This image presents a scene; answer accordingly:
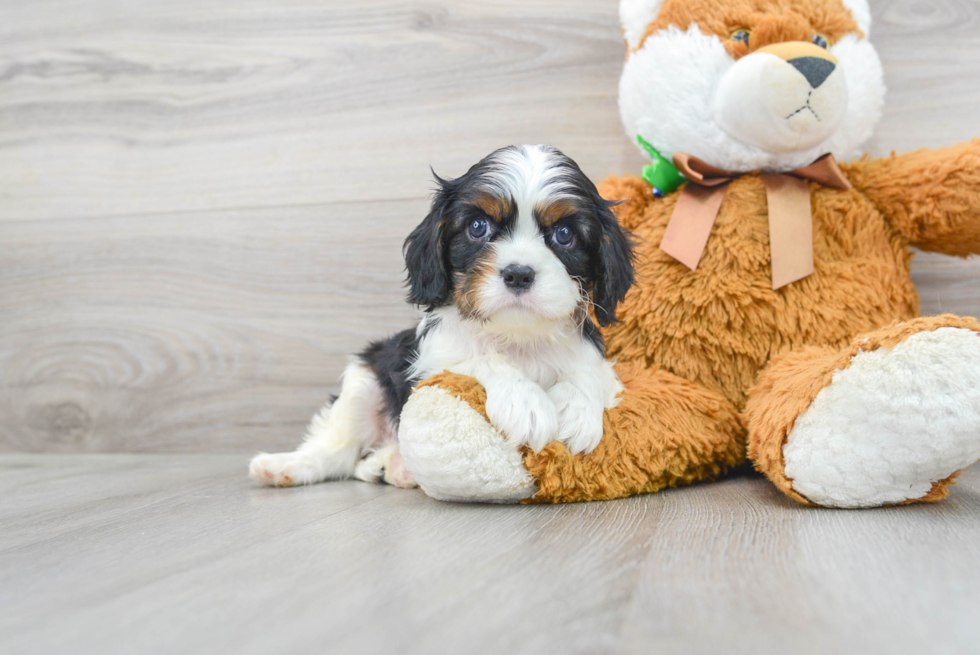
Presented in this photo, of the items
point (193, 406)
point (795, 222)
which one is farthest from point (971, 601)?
point (193, 406)

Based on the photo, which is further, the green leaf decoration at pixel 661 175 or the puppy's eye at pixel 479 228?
the green leaf decoration at pixel 661 175

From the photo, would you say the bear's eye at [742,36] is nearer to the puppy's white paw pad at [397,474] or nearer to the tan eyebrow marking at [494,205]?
the tan eyebrow marking at [494,205]

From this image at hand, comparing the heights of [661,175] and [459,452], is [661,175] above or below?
above

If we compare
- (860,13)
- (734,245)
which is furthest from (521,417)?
(860,13)

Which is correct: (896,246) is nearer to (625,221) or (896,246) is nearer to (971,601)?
(625,221)

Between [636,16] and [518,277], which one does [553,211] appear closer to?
[518,277]

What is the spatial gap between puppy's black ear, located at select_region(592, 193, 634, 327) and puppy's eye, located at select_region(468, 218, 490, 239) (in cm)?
22

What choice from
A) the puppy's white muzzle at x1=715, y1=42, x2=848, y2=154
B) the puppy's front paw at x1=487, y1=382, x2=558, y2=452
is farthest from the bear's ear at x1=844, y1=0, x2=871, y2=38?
the puppy's front paw at x1=487, y1=382, x2=558, y2=452

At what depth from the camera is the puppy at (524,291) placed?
1.30 meters

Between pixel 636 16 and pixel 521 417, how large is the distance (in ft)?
3.47

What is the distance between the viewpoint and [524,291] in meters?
1.28

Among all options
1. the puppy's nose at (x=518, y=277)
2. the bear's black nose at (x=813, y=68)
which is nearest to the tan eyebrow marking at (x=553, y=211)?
the puppy's nose at (x=518, y=277)

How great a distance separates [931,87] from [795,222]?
0.73 metres

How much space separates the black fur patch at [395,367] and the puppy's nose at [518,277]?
1.09ft
